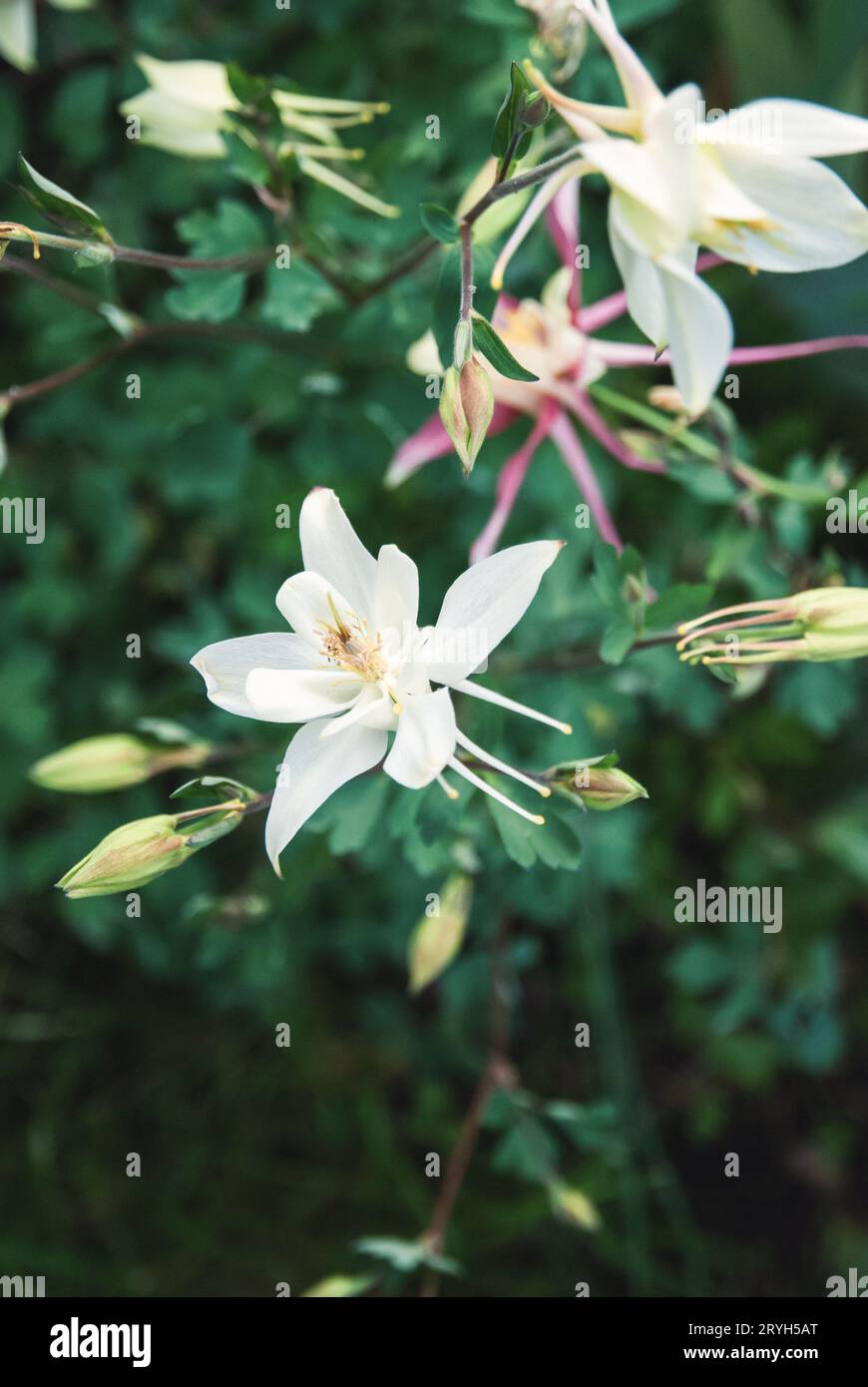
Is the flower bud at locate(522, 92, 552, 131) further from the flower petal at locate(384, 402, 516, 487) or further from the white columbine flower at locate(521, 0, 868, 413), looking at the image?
the flower petal at locate(384, 402, 516, 487)

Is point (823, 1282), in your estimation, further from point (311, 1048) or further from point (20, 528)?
point (20, 528)

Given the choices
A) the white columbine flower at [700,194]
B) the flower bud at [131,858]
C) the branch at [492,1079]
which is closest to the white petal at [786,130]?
the white columbine flower at [700,194]

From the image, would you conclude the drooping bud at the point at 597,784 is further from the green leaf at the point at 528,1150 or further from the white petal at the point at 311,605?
the green leaf at the point at 528,1150

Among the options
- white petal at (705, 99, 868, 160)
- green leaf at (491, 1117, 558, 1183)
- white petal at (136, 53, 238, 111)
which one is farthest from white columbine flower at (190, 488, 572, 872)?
green leaf at (491, 1117, 558, 1183)

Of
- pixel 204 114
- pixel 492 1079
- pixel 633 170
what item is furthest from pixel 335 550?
pixel 492 1079

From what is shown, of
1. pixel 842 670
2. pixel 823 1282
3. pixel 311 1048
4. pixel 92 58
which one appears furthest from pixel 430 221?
pixel 823 1282

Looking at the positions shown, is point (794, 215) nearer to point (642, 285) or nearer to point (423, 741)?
point (642, 285)
